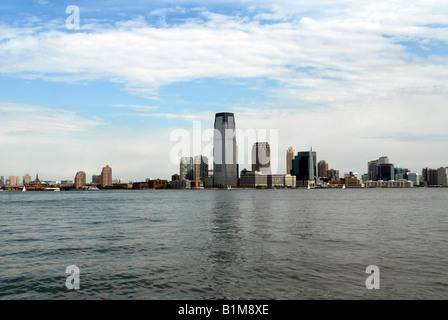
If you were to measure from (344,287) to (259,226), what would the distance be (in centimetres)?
3413

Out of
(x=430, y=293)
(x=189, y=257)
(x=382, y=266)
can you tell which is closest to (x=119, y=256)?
(x=189, y=257)

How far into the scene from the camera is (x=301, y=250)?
116ft

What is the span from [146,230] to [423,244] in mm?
33617

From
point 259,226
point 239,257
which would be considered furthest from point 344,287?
point 259,226

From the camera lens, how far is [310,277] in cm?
2534

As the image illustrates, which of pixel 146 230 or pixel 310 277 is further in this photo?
pixel 146 230

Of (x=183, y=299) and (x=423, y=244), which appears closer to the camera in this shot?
(x=183, y=299)

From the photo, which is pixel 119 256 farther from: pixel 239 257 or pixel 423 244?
pixel 423 244
